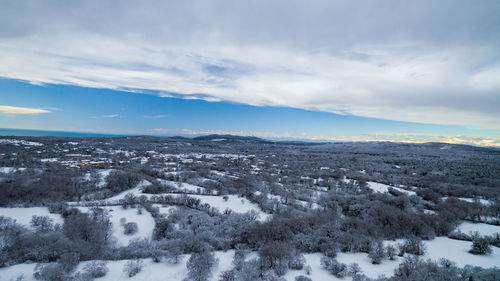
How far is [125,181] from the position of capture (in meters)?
15.8

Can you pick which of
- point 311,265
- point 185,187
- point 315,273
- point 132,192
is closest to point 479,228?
point 311,265

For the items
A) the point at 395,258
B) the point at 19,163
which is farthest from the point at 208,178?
the point at 19,163

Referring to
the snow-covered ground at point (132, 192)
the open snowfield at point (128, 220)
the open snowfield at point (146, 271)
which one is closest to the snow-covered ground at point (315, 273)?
the open snowfield at point (146, 271)

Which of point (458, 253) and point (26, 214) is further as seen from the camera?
point (26, 214)

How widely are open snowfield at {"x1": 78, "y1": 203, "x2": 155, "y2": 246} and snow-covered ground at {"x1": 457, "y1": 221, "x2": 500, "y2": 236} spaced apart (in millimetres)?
13554

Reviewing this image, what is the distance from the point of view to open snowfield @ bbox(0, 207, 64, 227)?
29.3 feet

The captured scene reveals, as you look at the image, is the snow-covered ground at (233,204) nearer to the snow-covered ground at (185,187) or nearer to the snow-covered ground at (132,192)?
the snow-covered ground at (185,187)

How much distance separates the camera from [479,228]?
897 cm

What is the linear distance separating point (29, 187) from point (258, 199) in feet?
48.0

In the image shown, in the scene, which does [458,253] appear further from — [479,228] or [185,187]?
[185,187]

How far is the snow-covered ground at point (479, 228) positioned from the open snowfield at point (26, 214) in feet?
59.0

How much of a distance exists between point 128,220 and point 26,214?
4.84 m

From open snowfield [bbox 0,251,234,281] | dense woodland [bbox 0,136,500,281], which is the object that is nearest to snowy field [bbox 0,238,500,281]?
open snowfield [bbox 0,251,234,281]

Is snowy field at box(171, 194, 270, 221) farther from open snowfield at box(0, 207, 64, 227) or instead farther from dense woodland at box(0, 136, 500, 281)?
open snowfield at box(0, 207, 64, 227)
